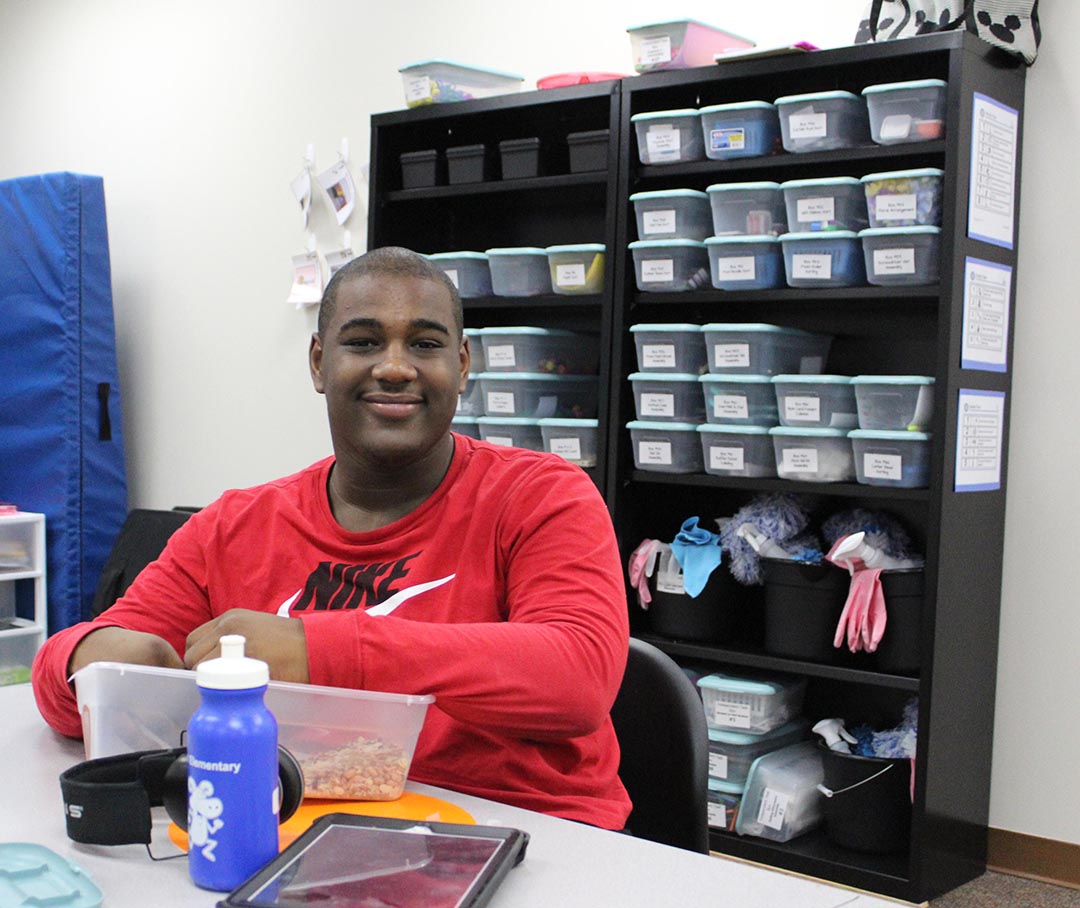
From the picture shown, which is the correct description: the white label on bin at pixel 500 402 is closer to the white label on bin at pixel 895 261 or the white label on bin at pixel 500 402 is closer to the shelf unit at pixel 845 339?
the shelf unit at pixel 845 339

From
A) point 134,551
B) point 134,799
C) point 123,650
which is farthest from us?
point 134,551

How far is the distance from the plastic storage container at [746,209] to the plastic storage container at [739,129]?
8 cm

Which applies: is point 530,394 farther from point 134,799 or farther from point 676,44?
point 134,799

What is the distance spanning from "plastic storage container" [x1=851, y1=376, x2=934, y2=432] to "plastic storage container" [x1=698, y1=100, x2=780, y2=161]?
60cm

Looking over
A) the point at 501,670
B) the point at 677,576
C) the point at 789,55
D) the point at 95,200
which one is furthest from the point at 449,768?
the point at 95,200

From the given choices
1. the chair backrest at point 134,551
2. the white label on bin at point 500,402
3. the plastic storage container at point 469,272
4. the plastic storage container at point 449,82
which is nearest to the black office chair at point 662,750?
the white label on bin at point 500,402

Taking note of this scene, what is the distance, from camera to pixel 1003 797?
2.86 m

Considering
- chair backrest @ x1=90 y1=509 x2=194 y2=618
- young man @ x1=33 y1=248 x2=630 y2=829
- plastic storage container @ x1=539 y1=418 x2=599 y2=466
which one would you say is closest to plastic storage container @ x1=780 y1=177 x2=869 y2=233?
plastic storage container @ x1=539 y1=418 x2=599 y2=466

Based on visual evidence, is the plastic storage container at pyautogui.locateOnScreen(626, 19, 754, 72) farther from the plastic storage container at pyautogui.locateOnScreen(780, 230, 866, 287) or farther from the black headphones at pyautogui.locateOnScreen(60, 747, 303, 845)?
the black headphones at pyautogui.locateOnScreen(60, 747, 303, 845)

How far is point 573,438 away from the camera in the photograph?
309cm

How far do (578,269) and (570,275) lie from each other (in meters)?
0.03

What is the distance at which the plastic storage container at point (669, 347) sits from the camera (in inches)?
115

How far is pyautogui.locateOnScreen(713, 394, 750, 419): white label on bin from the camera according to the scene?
9.29ft

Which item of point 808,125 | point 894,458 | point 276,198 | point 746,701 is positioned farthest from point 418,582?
point 276,198
